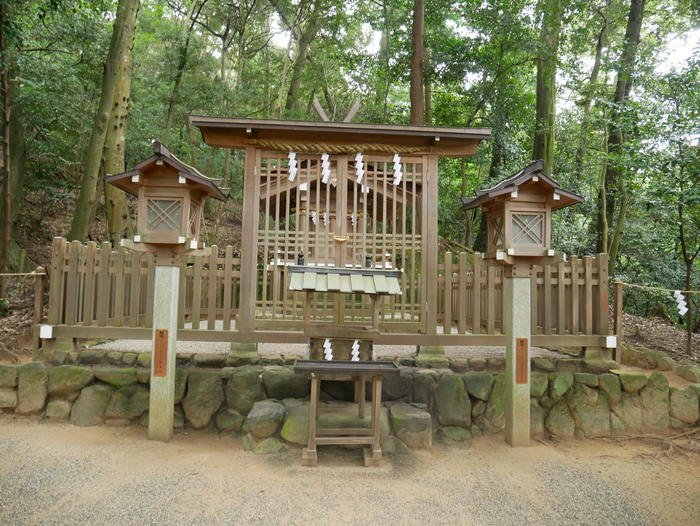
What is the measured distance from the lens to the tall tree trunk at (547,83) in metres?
10.8

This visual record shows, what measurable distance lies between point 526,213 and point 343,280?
2.52m

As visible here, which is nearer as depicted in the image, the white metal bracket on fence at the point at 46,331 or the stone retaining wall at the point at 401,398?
the stone retaining wall at the point at 401,398

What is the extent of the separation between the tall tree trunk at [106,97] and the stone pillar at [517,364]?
9.07 m

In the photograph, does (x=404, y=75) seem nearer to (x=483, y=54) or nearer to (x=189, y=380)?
(x=483, y=54)

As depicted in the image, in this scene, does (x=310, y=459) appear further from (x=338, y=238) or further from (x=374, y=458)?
(x=338, y=238)

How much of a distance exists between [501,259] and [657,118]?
548 cm

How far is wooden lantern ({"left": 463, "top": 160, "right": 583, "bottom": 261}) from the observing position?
15.9 feet

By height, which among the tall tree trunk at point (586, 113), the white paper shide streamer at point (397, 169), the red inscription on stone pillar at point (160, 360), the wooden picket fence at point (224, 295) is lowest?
the red inscription on stone pillar at point (160, 360)

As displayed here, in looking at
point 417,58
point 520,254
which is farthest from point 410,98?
point 520,254

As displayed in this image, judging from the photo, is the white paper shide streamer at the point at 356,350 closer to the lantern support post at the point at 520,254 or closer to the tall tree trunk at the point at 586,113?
the lantern support post at the point at 520,254

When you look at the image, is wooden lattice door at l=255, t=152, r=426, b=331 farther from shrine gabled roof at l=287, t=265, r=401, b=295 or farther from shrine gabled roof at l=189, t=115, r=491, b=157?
shrine gabled roof at l=287, t=265, r=401, b=295

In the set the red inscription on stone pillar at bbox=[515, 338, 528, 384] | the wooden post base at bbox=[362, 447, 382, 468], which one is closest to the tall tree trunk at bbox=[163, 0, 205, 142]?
the wooden post base at bbox=[362, 447, 382, 468]

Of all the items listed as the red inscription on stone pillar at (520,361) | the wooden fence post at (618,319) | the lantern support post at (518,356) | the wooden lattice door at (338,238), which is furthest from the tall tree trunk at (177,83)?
the wooden fence post at (618,319)

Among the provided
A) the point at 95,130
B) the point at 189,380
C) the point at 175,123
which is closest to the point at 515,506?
the point at 189,380
